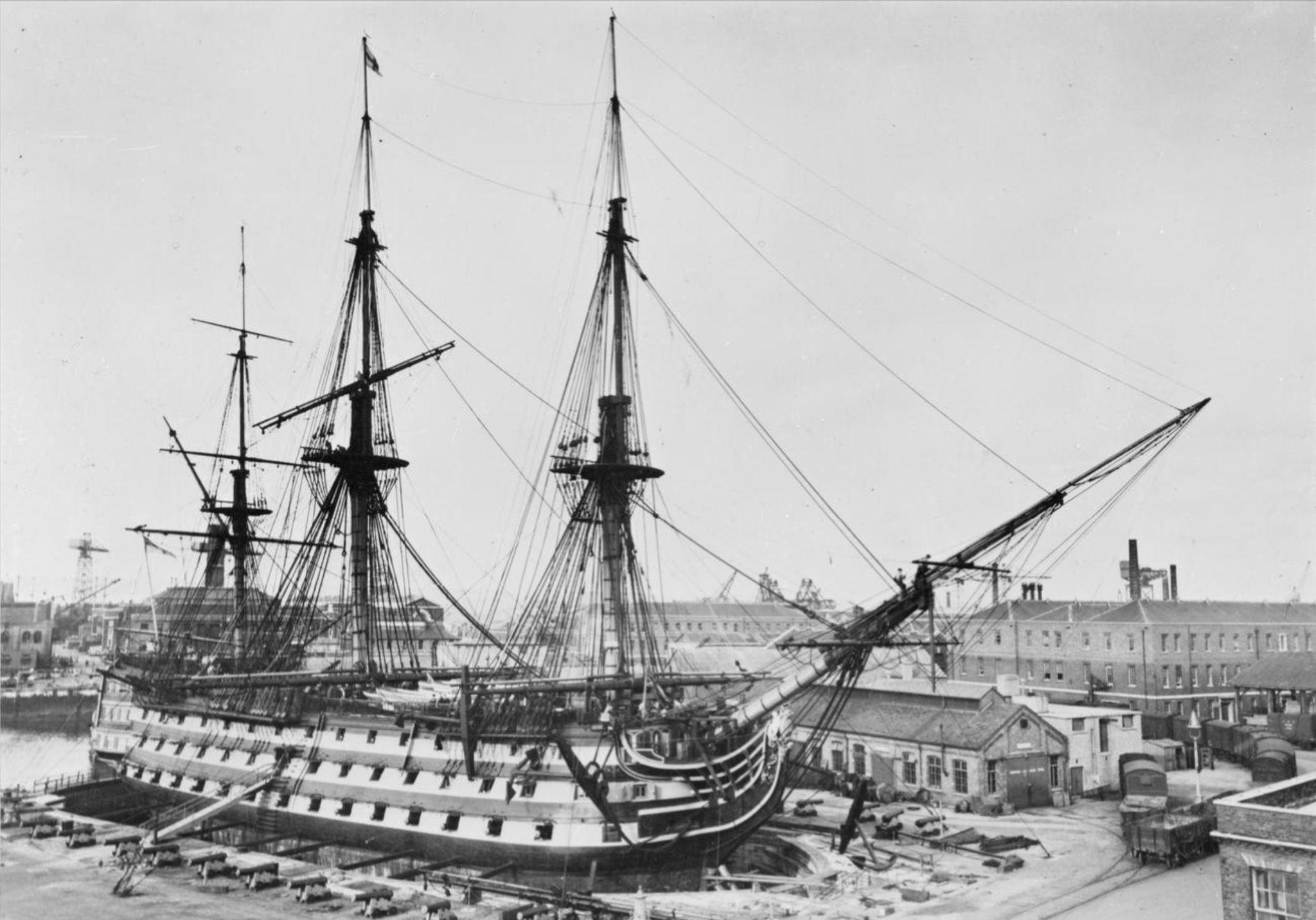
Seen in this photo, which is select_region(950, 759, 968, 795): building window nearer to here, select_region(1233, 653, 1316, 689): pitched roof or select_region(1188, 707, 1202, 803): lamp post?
select_region(1188, 707, 1202, 803): lamp post

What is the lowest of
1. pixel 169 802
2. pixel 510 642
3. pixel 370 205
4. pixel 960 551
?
pixel 169 802

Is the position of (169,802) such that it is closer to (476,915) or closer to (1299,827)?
(476,915)

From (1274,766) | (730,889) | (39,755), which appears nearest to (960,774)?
(1274,766)

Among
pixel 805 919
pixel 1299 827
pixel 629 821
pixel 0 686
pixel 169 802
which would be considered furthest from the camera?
pixel 0 686

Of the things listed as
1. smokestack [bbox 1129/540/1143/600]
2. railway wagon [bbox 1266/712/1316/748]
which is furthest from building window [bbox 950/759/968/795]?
smokestack [bbox 1129/540/1143/600]

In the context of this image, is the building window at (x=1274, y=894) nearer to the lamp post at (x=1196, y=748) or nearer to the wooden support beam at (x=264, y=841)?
the lamp post at (x=1196, y=748)

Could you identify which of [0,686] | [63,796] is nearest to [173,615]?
[0,686]

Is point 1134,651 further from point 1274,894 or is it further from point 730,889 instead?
point 1274,894
